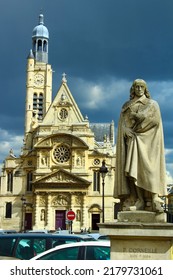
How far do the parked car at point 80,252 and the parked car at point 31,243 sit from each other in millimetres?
1931

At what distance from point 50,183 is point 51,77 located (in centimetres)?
2141

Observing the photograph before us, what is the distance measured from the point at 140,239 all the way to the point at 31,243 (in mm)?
5411

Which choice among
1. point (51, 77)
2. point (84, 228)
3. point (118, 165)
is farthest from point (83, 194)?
point (118, 165)

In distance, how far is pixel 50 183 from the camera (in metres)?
51.6

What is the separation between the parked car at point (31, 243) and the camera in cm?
1073

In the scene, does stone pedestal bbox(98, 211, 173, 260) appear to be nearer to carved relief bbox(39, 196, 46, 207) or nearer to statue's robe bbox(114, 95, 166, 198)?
statue's robe bbox(114, 95, 166, 198)

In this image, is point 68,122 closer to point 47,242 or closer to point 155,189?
point 47,242

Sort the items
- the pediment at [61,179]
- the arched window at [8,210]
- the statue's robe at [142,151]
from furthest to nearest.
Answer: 1. the arched window at [8,210]
2. the pediment at [61,179]
3. the statue's robe at [142,151]

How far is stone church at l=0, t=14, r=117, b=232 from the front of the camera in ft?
169

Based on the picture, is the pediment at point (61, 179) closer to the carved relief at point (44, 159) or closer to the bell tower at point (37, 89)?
the carved relief at point (44, 159)

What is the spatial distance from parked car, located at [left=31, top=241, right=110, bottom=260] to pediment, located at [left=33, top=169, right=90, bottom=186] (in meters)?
42.4

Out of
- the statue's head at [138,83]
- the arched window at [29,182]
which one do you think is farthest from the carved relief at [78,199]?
the statue's head at [138,83]

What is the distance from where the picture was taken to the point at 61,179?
170 ft

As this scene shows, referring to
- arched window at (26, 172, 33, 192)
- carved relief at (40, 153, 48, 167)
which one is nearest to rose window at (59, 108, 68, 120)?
carved relief at (40, 153, 48, 167)
